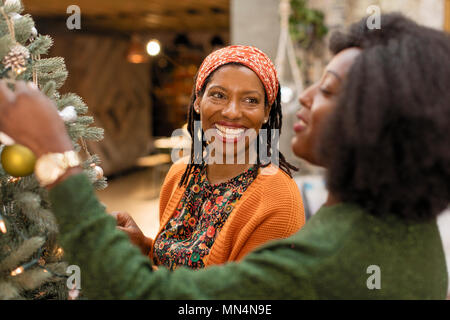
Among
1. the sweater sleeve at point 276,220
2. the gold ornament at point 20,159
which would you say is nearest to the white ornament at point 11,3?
the gold ornament at point 20,159

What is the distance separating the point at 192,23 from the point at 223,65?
698 cm

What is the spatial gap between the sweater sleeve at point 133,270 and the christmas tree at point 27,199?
12cm

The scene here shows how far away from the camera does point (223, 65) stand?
1.29m

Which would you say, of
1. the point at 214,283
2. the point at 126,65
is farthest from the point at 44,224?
the point at 126,65

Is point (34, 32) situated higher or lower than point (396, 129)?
higher

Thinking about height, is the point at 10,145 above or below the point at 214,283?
above

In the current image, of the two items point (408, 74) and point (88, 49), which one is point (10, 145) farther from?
point (88, 49)

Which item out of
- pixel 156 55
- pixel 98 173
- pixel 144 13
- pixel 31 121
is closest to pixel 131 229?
pixel 98 173

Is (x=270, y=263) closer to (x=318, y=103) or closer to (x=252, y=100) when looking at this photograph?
(x=318, y=103)

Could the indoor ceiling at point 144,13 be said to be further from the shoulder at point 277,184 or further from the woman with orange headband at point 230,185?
the shoulder at point 277,184

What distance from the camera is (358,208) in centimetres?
74

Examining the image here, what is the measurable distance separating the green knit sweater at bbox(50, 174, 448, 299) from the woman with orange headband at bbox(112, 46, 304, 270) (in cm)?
42

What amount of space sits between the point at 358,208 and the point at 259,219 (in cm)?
44

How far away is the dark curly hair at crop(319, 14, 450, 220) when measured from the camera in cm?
67
